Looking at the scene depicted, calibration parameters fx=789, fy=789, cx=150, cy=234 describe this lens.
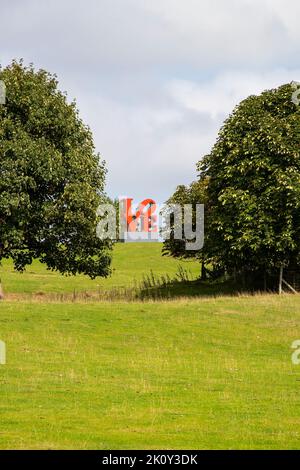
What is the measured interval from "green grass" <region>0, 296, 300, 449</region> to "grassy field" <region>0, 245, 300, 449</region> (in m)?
0.05

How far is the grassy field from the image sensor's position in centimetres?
2070

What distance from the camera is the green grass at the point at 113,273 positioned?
80.4 m

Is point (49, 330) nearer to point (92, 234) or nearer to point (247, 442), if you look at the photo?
point (92, 234)

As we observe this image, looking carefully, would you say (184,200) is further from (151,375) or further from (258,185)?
(151,375)

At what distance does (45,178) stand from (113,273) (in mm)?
43237

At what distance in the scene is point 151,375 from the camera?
30656 millimetres

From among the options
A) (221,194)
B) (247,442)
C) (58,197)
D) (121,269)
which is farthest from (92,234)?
(121,269)
